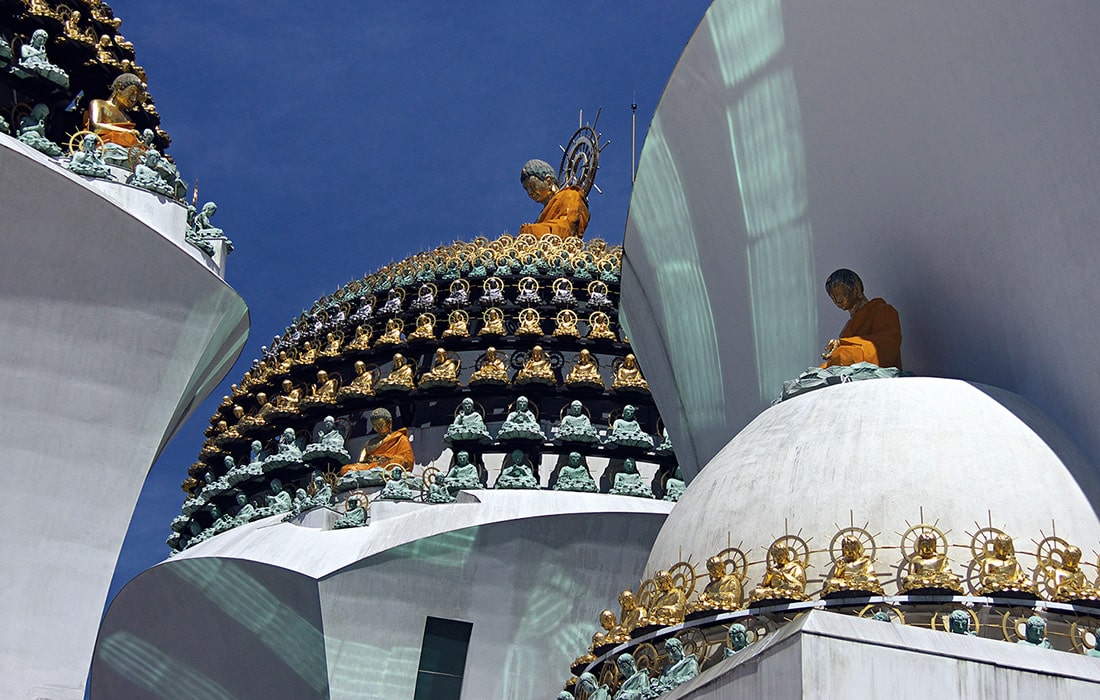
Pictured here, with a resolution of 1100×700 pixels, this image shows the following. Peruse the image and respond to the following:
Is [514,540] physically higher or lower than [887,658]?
higher

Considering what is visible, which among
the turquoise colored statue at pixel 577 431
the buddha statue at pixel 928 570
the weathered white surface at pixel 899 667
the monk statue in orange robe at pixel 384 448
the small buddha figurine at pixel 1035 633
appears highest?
the turquoise colored statue at pixel 577 431

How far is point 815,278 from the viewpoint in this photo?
17844 millimetres

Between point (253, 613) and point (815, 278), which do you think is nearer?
point (815, 278)

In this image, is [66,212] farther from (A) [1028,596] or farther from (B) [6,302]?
(A) [1028,596]

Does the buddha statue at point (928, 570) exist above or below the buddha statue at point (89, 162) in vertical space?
below

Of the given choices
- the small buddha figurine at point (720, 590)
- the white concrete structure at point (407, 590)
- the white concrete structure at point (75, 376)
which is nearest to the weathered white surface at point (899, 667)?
the small buddha figurine at point (720, 590)

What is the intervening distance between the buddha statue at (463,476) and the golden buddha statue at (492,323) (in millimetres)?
2025

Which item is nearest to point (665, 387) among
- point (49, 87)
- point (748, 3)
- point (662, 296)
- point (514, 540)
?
point (662, 296)

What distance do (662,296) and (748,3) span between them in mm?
3918

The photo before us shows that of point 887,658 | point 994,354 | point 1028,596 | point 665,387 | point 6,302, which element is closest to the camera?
point 887,658

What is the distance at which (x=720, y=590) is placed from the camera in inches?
488

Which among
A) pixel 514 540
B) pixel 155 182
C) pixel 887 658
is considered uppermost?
pixel 155 182

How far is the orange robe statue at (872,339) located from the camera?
14781 mm

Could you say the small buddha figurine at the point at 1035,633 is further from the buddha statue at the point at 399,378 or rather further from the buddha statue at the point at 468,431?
Result: the buddha statue at the point at 399,378
